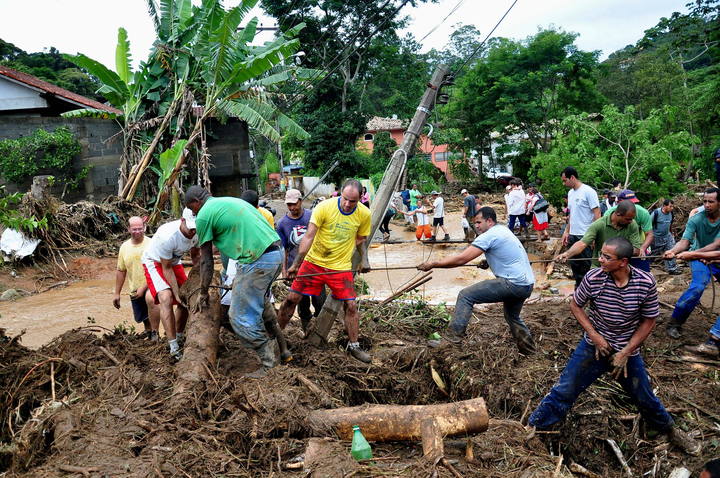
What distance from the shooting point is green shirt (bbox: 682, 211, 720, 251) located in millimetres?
5645

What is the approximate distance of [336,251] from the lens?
5.42 m

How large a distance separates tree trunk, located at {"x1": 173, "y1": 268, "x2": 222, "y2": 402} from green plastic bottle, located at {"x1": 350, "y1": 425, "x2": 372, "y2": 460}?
1.50 meters

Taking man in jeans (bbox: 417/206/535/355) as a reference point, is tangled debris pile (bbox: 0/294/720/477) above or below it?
below

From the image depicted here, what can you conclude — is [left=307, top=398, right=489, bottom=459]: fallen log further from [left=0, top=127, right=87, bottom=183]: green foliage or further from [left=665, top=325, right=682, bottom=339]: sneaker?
[left=0, top=127, right=87, bottom=183]: green foliage

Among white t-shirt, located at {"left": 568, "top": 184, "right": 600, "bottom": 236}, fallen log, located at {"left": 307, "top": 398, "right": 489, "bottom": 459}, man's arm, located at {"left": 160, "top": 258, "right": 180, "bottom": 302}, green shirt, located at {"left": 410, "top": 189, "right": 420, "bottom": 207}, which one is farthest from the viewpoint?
green shirt, located at {"left": 410, "top": 189, "right": 420, "bottom": 207}

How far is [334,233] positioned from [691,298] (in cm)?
401

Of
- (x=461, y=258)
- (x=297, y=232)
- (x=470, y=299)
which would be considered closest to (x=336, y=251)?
(x=297, y=232)

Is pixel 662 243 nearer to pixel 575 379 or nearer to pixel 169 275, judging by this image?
pixel 575 379

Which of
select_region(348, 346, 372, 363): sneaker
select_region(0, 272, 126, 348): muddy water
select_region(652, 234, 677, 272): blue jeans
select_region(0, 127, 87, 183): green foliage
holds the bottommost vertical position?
select_region(0, 272, 126, 348): muddy water

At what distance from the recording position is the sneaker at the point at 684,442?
3.96 m

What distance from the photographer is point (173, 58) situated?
14.3 m

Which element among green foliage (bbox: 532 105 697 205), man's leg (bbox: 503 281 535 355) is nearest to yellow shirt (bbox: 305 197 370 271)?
man's leg (bbox: 503 281 535 355)

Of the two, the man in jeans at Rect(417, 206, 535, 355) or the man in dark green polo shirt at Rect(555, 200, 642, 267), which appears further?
the man in dark green polo shirt at Rect(555, 200, 642, 267)

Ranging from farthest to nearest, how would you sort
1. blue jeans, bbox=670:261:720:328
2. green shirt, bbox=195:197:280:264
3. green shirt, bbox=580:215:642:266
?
green shirt, bbox=580:215:642:266 → blue jeans, bbox=670:261:720:328 → green shirt, bbox=195:197:280:264
